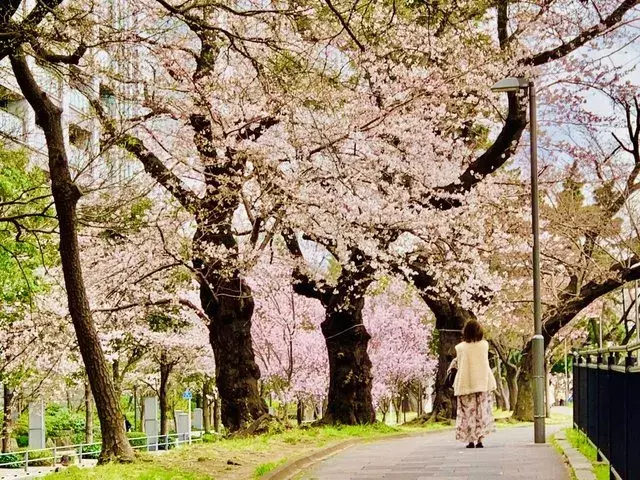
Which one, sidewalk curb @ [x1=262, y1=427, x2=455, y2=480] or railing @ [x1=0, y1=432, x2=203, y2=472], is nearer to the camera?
sidewalk curb @ [x1=262, y1=427, x2=455, y2=480]

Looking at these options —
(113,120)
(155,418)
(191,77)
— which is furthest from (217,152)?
(155,418)

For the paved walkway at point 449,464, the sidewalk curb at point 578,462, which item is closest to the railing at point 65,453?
the paved walkway at point 449,464

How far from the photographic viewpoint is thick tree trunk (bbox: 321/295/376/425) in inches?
854

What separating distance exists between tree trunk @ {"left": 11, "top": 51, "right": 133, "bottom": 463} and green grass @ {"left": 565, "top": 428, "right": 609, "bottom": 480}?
17.1ft

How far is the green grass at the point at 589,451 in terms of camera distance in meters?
8.67

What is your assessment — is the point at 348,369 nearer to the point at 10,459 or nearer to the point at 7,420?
the point at 7,420

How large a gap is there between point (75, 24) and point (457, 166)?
13.8 metres

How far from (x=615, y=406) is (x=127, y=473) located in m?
4.90

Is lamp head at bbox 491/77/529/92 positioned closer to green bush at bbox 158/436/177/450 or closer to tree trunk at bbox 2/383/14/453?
tree trunk at bbox 2/383/14/453

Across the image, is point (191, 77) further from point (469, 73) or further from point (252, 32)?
point (469, 73)

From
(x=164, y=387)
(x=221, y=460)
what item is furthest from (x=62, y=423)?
(x=221, y=460)

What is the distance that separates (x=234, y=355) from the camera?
17.5 metres

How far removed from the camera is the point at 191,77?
15398 millimetres

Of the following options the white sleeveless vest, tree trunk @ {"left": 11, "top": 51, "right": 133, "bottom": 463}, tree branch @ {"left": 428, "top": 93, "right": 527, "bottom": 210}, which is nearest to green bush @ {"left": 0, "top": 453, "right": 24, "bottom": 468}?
tree branch @ {"left": 428, "top": 93, "right": 527, "bottom": 210}
